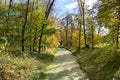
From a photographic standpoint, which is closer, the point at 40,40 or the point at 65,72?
the point at 65,72

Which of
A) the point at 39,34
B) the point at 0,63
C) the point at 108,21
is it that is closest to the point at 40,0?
the point at 39,34

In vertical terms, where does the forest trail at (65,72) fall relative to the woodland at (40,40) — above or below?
below

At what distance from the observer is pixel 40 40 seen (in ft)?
114

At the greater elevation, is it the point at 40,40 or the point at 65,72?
the point at 40,40

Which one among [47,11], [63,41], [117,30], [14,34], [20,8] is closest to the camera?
[117,30]

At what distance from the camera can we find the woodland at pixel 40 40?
1542cm

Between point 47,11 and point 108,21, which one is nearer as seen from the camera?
point 108,21

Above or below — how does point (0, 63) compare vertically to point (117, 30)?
below

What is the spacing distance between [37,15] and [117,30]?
1823 centimetres

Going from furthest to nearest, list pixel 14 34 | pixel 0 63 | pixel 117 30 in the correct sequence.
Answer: pixel 14 34 < pixel 117 30 < pixel 0 63

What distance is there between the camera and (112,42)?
17.4 metres

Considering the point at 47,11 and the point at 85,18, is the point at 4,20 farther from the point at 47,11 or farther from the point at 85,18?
the point at 85,18

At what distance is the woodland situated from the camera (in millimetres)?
15423

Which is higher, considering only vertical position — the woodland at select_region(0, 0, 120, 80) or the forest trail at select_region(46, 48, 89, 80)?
the woodland at select_region(0, 0, 120, 80)
